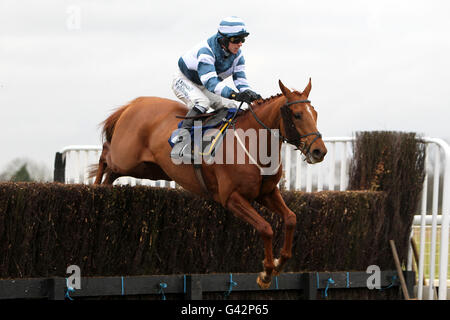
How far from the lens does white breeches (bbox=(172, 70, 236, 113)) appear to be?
7.63 m

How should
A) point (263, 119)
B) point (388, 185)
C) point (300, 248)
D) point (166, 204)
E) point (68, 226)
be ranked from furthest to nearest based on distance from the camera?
point (388, 185) → point (300, 248) → point (166, 204) → point (68, 226) → point (263, 119)

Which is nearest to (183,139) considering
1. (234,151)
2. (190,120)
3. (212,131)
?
(190,120)

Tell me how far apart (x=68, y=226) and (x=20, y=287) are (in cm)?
77

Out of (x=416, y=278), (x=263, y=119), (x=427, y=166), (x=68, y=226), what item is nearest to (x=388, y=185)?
(x=427, y=166)

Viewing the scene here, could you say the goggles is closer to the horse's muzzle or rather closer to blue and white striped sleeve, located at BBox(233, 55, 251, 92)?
blue and white striped sleeve, located at BBox(233, 55, 251, 92)

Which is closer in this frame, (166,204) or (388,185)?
(166,204)

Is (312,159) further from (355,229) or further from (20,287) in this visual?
(355,229)

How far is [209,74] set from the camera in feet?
23.8

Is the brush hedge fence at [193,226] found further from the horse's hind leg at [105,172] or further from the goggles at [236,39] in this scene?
the goggles at [236,39]

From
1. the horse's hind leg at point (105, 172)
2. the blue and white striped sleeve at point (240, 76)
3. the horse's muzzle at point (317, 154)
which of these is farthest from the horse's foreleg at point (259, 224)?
the horse's hind leg at point (105, 172)

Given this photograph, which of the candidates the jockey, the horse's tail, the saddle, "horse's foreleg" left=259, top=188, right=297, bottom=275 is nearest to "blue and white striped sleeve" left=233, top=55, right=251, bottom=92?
the jockey

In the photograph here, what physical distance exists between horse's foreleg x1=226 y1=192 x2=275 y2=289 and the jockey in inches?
34.8

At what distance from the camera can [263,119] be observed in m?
7.07

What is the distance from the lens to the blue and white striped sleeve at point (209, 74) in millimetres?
7121
